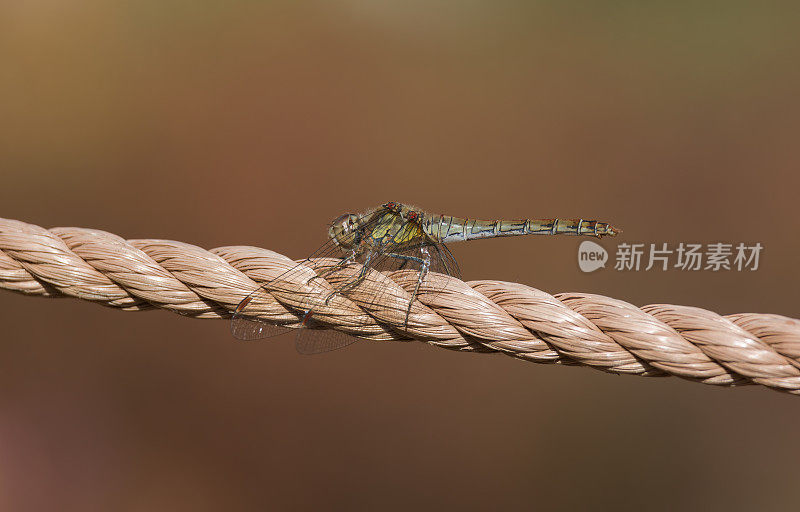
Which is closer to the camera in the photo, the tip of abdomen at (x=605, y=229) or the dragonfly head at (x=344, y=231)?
the dragonfly head at (x=344, y=231)

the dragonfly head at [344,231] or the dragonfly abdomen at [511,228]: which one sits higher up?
the dragonfly abdomen at [511,228]

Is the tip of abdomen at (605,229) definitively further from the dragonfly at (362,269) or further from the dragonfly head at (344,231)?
the dragonfly head at (344,231)

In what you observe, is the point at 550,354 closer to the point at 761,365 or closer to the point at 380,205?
the point at 761,365

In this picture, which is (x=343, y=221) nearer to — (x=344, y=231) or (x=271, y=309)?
→ (x=344, y=231)

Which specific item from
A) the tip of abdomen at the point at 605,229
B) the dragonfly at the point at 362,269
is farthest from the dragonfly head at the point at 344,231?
the tip of abdomen at the point at 605,229

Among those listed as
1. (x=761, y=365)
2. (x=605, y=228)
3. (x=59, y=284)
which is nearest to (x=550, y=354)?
(x=761, y=365)

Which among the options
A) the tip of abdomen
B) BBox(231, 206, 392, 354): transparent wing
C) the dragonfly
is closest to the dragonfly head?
the dragonfly

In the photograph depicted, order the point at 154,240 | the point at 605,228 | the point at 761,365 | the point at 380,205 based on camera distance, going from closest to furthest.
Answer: the point at 761,365 → the point at 154,240 → the point at 380,205 → the point at 605,228
